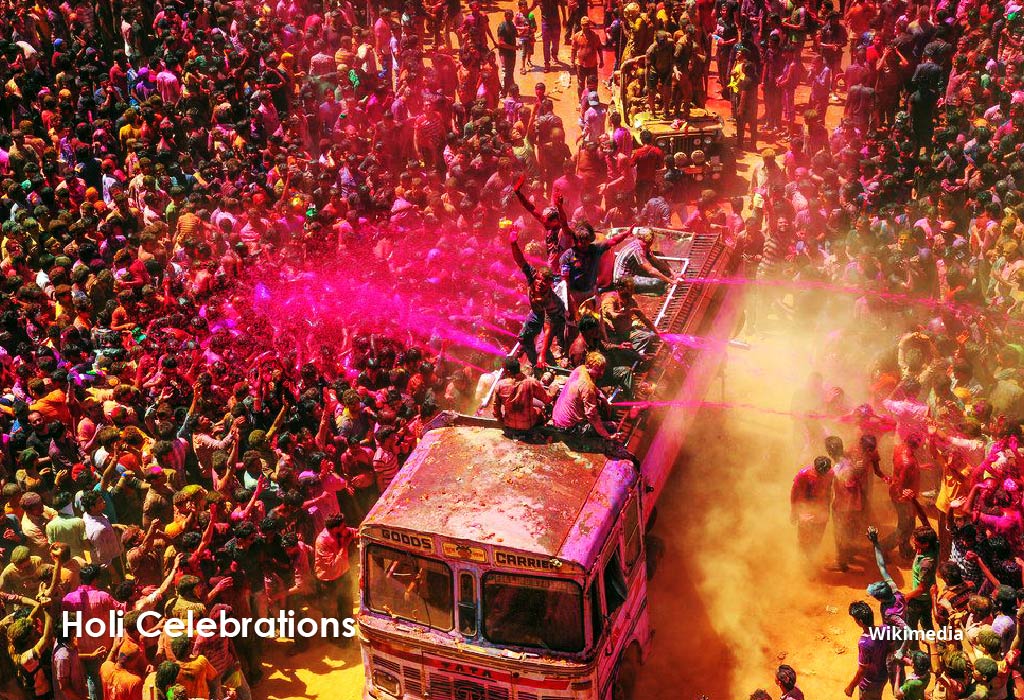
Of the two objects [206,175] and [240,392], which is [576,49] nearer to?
[206,175]

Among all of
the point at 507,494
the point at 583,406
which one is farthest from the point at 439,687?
the point at 583,406

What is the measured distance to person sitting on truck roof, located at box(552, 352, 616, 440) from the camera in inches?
528

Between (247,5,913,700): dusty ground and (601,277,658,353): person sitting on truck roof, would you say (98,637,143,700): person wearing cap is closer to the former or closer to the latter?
(247,5,913,700): dusty ground

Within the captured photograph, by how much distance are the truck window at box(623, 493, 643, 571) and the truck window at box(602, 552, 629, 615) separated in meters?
0.23

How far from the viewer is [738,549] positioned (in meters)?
15.6

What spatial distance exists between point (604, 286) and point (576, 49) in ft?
38.8

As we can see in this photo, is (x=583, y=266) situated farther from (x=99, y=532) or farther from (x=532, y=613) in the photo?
(x=99, y=532)

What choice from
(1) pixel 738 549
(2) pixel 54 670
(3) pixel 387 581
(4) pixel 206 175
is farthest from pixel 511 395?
(4) pixel 206 175

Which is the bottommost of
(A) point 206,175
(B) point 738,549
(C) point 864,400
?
(B) point 738,549

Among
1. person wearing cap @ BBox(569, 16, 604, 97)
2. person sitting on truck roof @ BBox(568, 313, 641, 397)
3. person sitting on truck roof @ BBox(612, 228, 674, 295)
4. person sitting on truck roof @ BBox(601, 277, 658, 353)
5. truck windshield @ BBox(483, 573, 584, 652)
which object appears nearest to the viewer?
truck windshield @ BBox(483, 573, 584, 652)

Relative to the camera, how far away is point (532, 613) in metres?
11.7

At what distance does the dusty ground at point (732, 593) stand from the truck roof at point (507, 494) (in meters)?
2.52

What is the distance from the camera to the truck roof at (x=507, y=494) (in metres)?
11.8

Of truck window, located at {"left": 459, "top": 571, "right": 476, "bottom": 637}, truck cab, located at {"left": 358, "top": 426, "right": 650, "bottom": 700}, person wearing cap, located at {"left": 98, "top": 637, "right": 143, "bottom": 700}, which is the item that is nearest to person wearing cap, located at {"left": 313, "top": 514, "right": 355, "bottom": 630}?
truck cab, located at {"left": 358, "top": 426, "right": 650, "bottom": 700}
